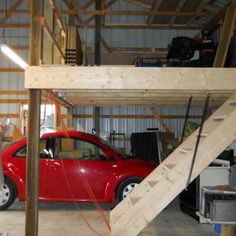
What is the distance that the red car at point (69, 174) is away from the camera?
7.65 metres

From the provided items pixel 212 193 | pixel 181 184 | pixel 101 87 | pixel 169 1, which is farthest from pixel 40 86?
pixel 169 1

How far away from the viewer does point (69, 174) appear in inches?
303

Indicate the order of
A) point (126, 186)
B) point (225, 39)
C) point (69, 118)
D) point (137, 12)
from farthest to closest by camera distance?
point (137, 12), point (69, 118), point (225, 39), point (126, 186)

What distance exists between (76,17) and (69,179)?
9.53 meters

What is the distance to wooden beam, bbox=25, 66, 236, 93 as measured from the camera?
4887 millimetres

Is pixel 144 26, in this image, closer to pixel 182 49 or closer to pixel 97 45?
pixel 97 45

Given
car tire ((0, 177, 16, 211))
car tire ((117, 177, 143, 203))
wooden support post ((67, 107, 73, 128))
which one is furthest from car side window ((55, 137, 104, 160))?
wooden support post ((67, 107, 73, 128))

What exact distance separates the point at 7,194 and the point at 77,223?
175 cm

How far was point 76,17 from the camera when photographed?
15.5m

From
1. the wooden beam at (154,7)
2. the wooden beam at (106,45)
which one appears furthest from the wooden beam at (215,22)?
the wooden beam at (106,45)

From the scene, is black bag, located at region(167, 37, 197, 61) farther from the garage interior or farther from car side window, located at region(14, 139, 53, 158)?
car side window, located at region(14, 139, 53, 158)

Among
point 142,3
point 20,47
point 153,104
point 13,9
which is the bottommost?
point 153,104

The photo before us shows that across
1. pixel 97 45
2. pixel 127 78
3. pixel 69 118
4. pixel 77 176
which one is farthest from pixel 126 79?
pixel 69 118

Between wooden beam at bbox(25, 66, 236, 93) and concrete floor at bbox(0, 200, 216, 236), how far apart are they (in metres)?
2.64
